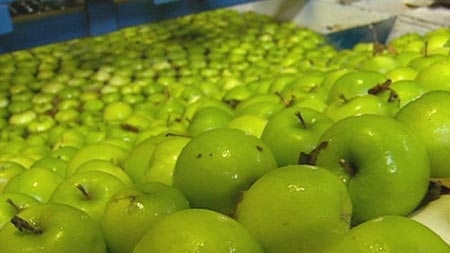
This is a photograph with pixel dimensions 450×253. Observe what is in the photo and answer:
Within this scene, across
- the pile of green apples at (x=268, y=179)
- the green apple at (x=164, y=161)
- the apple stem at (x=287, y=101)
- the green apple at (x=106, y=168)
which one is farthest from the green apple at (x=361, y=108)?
the green apple at (x=106, y=168)

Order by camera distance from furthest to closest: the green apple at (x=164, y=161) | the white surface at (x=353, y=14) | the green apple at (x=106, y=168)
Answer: the white surface at (x=353, y=14) < the green apple at (x=106, y=168) < the green apple at (x=164, y=161)

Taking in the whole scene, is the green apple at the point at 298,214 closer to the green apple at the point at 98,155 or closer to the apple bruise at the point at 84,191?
the apple bruise at the point at 84,191

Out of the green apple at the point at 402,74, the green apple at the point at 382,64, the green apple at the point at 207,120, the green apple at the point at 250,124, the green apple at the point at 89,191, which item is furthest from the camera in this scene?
the green apple at the point at 382,64

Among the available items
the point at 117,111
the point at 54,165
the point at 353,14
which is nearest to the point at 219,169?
the point at 54,165

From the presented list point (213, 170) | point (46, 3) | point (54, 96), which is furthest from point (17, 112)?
point (213, 170)

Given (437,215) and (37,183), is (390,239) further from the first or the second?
(37,183)

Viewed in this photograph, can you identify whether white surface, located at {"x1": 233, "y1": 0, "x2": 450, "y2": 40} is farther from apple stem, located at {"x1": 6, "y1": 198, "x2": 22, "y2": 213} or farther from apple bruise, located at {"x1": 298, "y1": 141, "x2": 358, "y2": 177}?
apple stem, located at {"x1": 6, "y1": 198, "x2": 22, "y2": 213}
